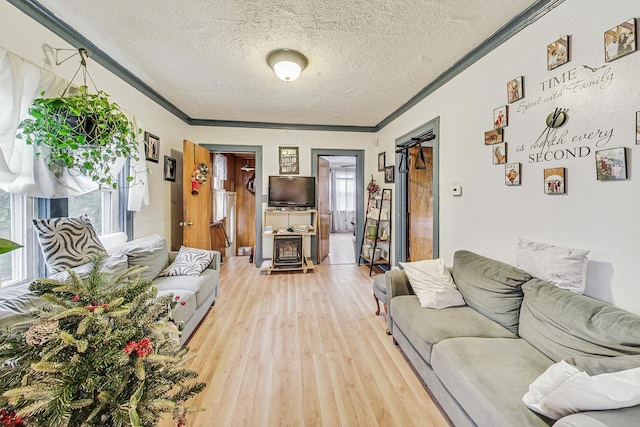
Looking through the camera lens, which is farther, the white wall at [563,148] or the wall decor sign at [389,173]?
the wall decor sign at [389,173]

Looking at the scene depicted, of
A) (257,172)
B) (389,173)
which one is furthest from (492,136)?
(257,172)

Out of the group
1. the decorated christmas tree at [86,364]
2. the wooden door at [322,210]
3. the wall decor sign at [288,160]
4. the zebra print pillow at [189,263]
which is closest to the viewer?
the decorated christmas tree at [86,364]

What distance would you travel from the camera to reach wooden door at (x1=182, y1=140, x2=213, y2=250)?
353 cm

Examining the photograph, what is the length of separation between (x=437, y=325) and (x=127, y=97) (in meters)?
3.65

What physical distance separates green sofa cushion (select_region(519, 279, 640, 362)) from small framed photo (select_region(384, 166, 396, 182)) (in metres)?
2.69

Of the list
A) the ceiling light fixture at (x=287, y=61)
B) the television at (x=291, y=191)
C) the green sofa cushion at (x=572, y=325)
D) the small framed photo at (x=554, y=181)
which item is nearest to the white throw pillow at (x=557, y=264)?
the green sofa cushion at (x=572, y=325)

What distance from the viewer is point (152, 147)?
3088 mm

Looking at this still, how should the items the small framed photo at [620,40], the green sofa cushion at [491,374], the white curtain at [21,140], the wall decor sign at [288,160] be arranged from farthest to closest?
the wall decor sign at [288,160] < the white curtain at [21,140] < the small framed photo at [620,40] < the green sofa cushion at [491,374]

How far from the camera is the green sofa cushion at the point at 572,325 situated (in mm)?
1111

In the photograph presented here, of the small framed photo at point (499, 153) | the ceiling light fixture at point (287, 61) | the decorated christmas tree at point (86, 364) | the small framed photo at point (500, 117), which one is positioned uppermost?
the ceiling light fixture at point (287, 61)

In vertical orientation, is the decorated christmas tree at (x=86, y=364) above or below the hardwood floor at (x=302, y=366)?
above

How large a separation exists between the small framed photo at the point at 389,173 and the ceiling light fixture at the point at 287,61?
2214mm

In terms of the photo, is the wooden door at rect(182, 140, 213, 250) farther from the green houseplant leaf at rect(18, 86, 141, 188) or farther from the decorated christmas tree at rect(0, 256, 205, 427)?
the decorated christmas tree at rect(0, 256, 205, 427)

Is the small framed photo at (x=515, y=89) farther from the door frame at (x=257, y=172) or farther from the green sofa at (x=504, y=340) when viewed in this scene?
the door frame at (x=257, y=172)
